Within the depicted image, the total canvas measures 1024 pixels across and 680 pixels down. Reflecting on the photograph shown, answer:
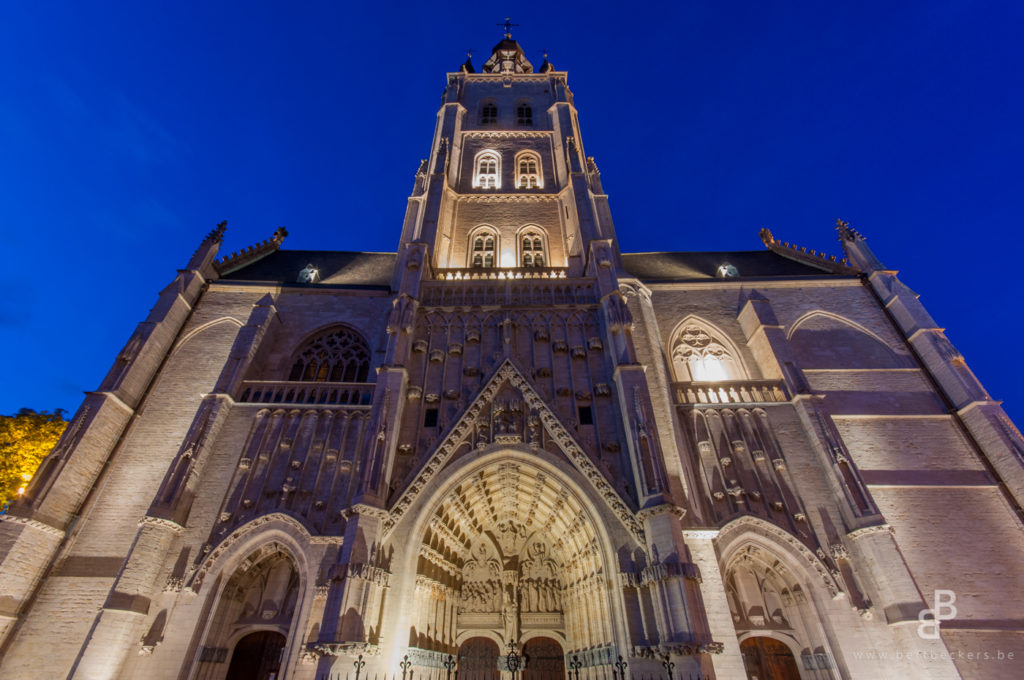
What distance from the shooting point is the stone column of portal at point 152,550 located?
31.7 feet

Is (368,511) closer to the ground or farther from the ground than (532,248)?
closer to the ground

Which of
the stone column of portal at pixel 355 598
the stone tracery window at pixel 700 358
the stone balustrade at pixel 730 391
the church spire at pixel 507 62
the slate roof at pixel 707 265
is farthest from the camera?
the church spire at pixel 507 62

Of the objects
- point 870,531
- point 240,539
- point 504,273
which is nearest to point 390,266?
point 504,273

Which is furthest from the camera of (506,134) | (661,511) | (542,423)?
(506,134)

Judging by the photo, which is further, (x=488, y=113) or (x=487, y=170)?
(x=488, y=113)

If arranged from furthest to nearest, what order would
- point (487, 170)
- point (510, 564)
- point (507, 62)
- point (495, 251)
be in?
1. point (507, 62)
2. point (487, 170)
3. point (495, 251)
4. point (510, 564)

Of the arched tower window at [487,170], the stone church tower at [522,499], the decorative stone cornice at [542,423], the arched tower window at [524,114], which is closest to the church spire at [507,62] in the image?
the arched tower window at [524,114]

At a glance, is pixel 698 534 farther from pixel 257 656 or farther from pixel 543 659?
pixel 257 656

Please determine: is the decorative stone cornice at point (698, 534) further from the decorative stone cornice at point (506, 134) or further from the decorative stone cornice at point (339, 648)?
the decorative stone cornice at point (506, 134)

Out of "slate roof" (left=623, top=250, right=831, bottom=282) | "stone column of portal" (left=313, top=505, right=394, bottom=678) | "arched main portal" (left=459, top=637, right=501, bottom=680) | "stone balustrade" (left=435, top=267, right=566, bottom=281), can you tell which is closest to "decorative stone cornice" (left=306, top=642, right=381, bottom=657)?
"stone column of portal" (left=313, top=505, right=394, bottom=678)

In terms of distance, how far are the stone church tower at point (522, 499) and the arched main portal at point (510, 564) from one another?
81 mm

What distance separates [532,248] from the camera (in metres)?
20.6

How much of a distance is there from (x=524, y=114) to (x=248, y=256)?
16649mm

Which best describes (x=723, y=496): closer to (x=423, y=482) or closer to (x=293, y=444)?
(x=423, y=482)
